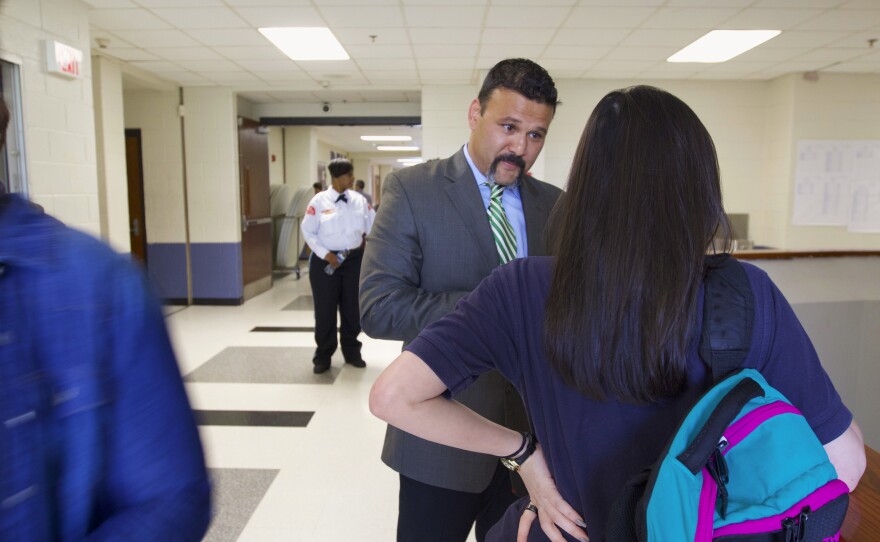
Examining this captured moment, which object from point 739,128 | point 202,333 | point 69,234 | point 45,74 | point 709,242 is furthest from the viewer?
point 739,128

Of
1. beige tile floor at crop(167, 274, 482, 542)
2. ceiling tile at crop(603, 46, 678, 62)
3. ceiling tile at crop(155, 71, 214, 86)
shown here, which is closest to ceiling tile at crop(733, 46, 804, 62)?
ceiling tile at crop(603, 46, 678, 62)

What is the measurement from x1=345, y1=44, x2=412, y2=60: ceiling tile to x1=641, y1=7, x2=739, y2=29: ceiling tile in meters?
2.09

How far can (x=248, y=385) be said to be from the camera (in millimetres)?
4125

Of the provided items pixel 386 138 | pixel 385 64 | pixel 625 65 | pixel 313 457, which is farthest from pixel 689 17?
pixel 386 138

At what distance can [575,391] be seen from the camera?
31.9 inches

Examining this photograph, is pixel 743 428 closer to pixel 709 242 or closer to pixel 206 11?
pixel 709 242

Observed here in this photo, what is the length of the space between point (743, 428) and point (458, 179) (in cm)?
89

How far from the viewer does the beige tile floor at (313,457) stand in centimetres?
240

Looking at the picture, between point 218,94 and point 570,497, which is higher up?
point 218,94

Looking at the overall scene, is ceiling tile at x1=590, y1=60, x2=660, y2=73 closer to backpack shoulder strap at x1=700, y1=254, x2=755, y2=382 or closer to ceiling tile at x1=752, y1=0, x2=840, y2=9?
ceiling tile at x1=752, y1=0, x2=840, y2=9

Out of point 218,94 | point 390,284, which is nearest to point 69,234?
point 390,284

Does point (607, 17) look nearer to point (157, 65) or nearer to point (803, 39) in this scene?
point (803, 39)

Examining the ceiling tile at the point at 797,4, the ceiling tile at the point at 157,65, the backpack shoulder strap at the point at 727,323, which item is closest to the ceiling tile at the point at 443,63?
the ceiling tile at the point at 157,65

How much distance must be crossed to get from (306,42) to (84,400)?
5.16 metres
